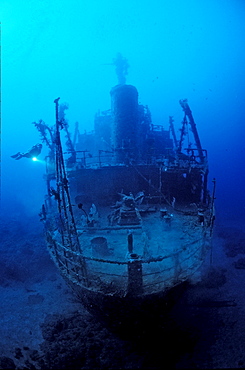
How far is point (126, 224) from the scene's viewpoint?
13.3 metres

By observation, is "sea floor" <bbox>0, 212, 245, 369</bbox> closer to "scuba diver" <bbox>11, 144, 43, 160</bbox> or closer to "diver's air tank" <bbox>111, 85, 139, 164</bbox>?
"scuba diver" <bbox>11, 144, 43, 160</bbox>

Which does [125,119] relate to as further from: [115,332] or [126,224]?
[115,332]

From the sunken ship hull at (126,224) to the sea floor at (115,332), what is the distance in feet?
5.78

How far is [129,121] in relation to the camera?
24734 millimetres

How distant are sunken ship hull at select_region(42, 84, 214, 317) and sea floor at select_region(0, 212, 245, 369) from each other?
176cm

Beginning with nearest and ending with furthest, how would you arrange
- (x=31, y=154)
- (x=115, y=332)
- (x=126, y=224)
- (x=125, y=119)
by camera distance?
(x=115, y=332)
(x=31, y=154)
(x=126, y=224)
(x=125, y=119)

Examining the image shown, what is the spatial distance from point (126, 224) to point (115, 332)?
18.2ft

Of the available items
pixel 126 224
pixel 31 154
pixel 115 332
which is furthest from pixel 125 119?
pixel 115 332

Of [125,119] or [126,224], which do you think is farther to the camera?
[125,119]

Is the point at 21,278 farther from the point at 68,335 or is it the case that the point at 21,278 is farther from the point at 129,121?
the point at 129,121

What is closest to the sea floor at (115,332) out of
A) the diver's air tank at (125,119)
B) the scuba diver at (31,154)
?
the scuba diver at (31,154)

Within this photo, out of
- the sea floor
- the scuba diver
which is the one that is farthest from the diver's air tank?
the sea floor

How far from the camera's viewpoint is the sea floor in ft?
30.3

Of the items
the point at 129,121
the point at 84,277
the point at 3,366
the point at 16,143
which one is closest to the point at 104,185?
the point at 129,121
